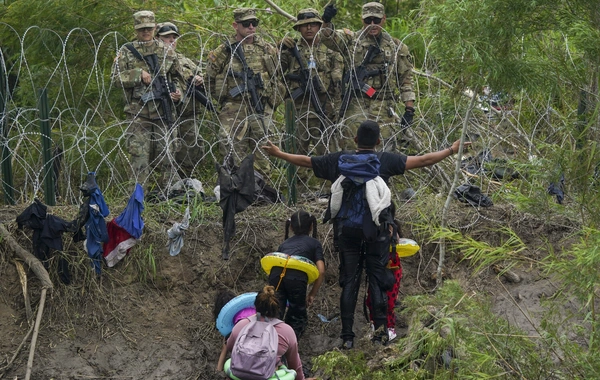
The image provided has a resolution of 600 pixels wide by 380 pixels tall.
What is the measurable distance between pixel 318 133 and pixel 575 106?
240 centimetres

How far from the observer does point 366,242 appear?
7.68 meters

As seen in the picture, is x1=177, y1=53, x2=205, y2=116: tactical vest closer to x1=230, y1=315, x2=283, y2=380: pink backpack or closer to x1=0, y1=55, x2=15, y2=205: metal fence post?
x1=0, y1=55, x2=15, y2=205: metal fence post

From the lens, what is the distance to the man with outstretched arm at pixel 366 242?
7.58 m

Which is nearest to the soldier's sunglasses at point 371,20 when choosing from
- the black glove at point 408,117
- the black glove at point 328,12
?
the black glove at point 328,12

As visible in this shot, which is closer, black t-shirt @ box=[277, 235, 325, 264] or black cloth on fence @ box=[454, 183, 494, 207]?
black t-shirt @ box=[277, 235, 325, 264]

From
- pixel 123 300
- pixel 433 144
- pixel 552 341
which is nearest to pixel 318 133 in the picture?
pixel 433 144

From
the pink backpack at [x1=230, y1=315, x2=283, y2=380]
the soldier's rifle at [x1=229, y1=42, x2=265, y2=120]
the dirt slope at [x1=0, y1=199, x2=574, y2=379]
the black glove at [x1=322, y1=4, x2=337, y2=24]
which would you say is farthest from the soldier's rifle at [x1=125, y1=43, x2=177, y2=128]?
the pink backpack at [x1=230, y1=315, x2=283, y2=380]

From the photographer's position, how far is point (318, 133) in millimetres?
9773

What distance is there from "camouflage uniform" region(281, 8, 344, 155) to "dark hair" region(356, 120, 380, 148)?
Result: 2.01 metres

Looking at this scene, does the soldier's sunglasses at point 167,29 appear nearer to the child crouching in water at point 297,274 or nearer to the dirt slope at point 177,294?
the dirt slope at point 177,294

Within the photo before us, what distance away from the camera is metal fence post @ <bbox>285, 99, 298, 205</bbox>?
9.34 metres

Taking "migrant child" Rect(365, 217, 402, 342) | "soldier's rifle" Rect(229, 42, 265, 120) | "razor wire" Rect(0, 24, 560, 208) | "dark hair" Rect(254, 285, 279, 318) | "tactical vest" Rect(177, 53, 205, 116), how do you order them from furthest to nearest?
"tactical vest" Rect(177, 53, 205, 116)
"soldier's rifle" Rect(229, 42, 265, 120)
"razor wire" Rect(0, 24, 560, 208)
"migrant child" Rect(365, 217, 402, 342)
"dark hair" Rect(254, 285, 279, 318)

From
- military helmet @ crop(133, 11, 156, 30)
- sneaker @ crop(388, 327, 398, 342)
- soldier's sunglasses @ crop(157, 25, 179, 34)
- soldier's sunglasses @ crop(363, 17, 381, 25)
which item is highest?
military helmet @ crop(133, 11, 156, 30)

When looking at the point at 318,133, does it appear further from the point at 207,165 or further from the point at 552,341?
the point at 552,341
